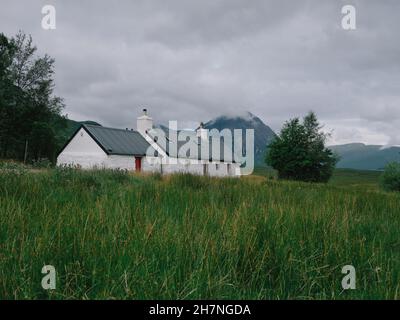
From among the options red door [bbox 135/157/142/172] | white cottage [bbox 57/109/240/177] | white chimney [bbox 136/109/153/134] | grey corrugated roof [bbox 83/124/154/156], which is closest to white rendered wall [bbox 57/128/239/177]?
white cottage [bbox 57/109/240/177]

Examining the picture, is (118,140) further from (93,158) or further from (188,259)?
(188,259)

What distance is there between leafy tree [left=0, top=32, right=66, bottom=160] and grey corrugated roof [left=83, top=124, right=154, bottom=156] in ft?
28.1

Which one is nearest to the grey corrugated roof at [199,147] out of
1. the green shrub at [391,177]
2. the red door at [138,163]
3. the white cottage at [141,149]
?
the white cottage at [141,149]

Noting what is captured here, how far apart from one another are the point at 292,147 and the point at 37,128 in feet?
98.6

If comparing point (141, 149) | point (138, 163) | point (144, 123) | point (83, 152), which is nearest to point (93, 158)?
point (83, 152)

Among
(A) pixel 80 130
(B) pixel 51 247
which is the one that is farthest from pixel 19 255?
(A) pixel 80 130

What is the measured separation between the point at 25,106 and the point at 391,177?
43685 millimetres

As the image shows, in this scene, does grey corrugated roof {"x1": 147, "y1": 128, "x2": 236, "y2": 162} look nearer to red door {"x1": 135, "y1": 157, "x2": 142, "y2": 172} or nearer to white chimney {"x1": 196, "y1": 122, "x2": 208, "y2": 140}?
white chimney {"x1": 196, "y1": 122, "x2": 208, "y2": 140}

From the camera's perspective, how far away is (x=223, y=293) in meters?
2.97

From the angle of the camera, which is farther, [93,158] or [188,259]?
[93,158]

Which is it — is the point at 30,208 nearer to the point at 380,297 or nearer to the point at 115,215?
the point at 115,215

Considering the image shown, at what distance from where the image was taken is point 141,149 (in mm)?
42594

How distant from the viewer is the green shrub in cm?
4678

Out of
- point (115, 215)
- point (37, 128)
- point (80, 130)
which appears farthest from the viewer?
point (37, 128)
